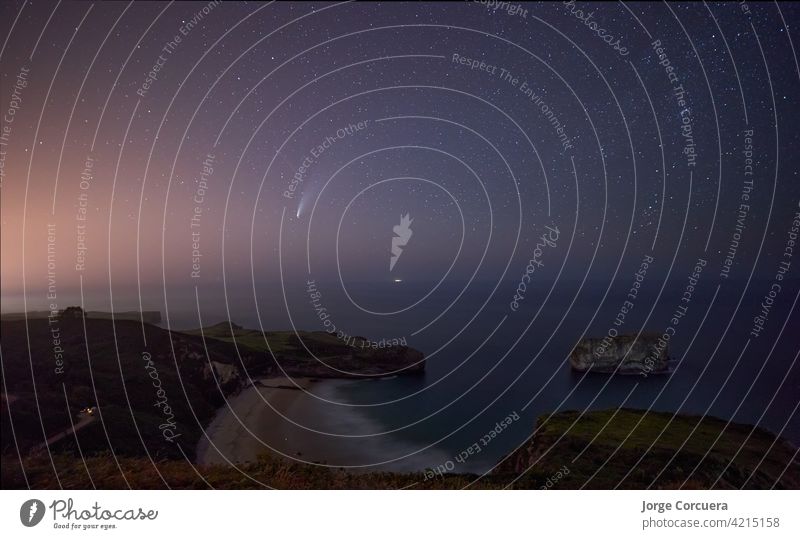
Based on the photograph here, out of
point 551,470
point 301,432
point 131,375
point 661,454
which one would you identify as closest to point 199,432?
point 301,432

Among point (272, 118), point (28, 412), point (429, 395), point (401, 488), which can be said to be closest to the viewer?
point (401, 488)

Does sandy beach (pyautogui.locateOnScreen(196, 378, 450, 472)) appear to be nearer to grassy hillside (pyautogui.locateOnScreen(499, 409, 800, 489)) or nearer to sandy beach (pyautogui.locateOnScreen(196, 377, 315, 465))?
sandy beach (pyautogui.locateOnScreen(196, 377, 315, 465))

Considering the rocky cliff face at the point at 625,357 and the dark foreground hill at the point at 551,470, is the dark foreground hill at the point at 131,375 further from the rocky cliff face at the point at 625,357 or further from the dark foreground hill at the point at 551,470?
the rocky cliff face at the point at 625,357

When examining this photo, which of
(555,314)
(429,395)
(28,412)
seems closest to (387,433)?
(429,395)

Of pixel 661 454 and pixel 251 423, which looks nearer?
pixel 661 454

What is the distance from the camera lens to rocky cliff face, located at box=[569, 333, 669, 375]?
20.6m

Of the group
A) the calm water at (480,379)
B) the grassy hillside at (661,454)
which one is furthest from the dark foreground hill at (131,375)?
the grassy hillside at (661,454)

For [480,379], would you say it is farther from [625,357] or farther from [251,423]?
[251,423]

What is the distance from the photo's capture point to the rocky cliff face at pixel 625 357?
20594 mm

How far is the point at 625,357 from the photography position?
20.7 metres

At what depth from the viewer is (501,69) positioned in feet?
44.2

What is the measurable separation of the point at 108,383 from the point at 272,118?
27.1 ft

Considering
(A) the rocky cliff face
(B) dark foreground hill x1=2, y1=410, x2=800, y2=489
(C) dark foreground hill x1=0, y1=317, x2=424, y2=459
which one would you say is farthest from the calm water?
(B) dark foreground hill x1=2, y1=410, x2=800, y2=489
